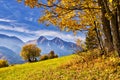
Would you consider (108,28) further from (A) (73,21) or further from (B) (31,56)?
(B) (31,56)

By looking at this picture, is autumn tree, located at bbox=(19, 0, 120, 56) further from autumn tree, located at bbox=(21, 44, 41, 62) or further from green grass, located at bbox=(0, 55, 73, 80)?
autumn tree, located at bbox=(21, 44, 41, 62)

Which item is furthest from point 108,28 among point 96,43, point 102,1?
point 96,43

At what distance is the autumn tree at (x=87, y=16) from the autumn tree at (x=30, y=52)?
125397 millimetres

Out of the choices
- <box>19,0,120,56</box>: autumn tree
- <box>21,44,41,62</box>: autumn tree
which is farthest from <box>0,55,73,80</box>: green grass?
<box>21,44,41,62</box>: autumn tree

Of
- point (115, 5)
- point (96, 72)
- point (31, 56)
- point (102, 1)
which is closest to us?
point (115, 5)

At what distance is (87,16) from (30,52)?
13354 cm

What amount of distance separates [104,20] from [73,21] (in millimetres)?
4076

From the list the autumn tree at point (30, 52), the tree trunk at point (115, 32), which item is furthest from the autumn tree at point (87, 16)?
the autumn tree at point (30, 52)

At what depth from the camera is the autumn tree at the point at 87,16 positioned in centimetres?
2636

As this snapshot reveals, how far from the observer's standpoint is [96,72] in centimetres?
2583

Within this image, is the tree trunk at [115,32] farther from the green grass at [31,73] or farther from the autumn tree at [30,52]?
the autumn tree at [30,52]

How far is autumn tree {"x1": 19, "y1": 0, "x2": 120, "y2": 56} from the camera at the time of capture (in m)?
26.4

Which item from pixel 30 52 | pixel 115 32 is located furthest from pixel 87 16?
pixel 30 52

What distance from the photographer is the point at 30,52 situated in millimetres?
164625
